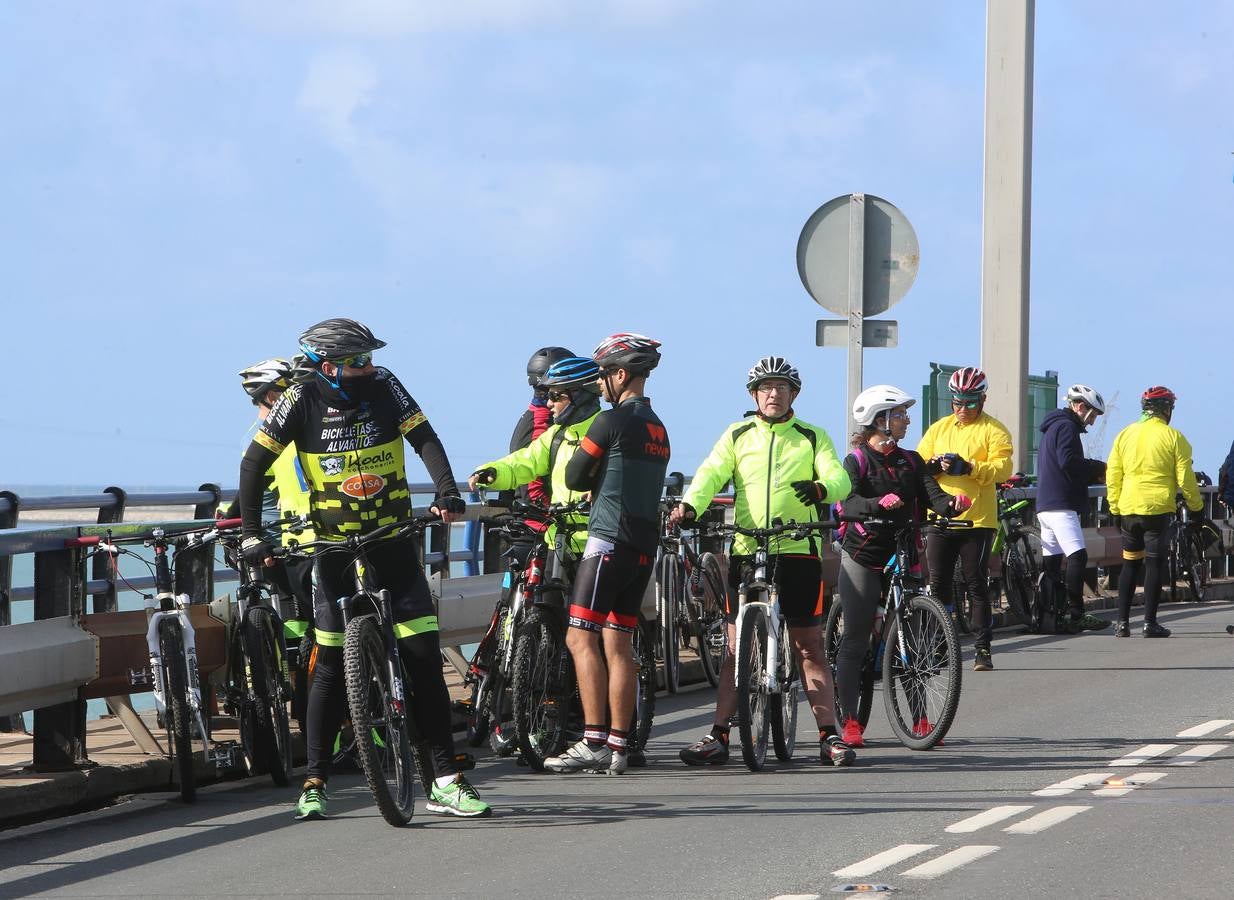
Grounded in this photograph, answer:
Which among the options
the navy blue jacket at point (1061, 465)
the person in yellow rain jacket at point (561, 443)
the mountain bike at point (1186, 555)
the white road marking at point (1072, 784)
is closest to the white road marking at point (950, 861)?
the white road marking at point (1072, 784)

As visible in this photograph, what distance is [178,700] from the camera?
8422 mm

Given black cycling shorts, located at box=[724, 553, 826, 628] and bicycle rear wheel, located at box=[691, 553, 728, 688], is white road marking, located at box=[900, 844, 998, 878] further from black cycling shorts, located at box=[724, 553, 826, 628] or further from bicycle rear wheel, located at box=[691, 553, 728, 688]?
bicycle rear wheel, located at box=[691, 553, 728, 688]

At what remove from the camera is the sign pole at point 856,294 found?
13.8 metres

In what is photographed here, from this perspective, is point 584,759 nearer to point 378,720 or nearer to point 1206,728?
point 378,720

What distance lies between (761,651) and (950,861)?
2353 millimetres

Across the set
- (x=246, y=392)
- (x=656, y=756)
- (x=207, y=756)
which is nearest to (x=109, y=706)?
(x=207, y=756)

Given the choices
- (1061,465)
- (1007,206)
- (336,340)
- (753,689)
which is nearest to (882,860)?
(753,689)

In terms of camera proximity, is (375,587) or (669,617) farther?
(669,617)

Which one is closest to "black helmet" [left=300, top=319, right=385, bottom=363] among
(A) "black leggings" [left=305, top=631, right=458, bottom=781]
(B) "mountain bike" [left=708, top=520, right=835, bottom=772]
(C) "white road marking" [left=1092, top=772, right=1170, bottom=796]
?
(A) "black leggings" [left=305, top=631, right=458, bottom=781]

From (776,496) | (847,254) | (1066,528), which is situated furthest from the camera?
(1066,528)

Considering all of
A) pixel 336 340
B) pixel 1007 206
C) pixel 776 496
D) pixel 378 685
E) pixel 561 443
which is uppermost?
pixel 1007 206

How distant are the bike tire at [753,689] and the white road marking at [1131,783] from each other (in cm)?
154

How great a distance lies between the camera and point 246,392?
1000 cm

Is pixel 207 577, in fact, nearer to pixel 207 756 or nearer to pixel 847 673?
pixel 207 756
